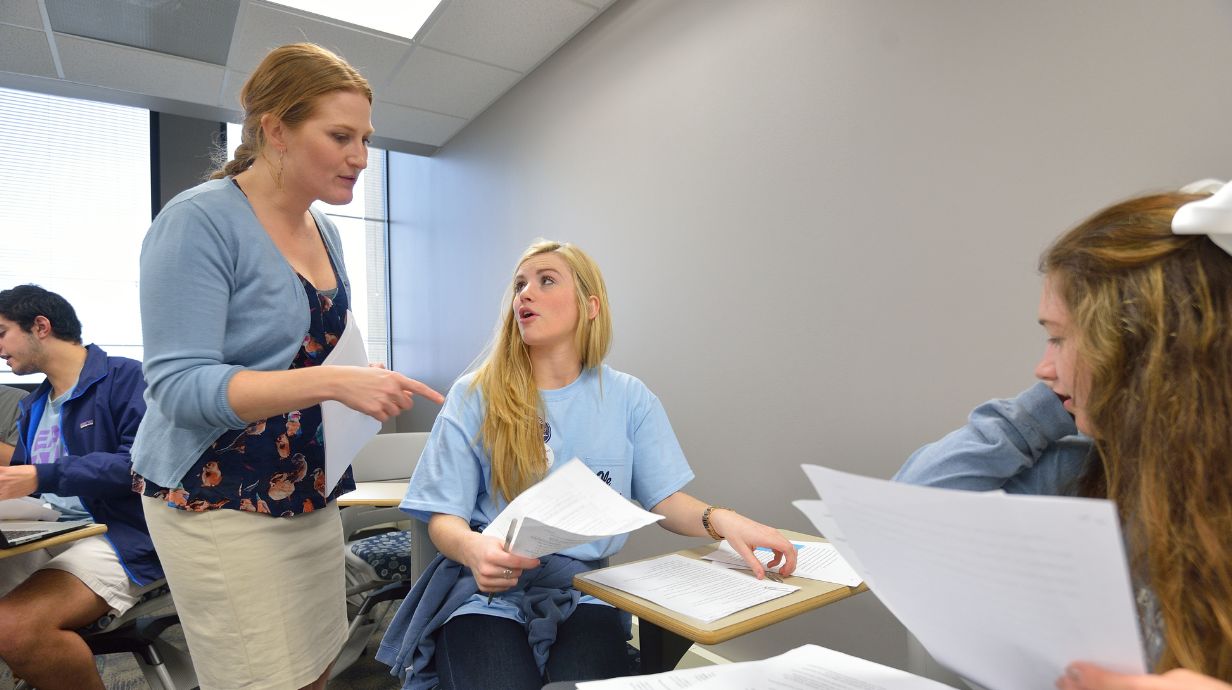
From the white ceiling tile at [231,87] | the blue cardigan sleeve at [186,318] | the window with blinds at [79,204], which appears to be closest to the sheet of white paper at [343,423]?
the blue cardigan sleeve at [186,318]

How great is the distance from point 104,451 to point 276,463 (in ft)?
4.47

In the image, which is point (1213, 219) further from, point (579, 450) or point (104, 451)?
point (104, 451)

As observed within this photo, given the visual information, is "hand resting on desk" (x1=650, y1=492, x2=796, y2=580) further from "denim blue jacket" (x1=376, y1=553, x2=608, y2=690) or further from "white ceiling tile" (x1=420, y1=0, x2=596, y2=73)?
"white ceiling tile" (x1=420, y1=0, x2=596, y2=73)

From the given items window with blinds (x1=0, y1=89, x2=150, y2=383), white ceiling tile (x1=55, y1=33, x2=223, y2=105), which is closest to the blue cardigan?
white ceiling tile (x1=55, y1=33, x2=223, y2=105)

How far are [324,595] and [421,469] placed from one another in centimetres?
28

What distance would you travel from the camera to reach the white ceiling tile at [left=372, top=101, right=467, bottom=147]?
4.21 m

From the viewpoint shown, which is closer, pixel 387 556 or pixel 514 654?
pixel 514 654

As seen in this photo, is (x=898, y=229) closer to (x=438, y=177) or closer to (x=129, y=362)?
→ (x=129, y=362)

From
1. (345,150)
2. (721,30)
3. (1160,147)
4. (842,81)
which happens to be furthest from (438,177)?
(1160,147)

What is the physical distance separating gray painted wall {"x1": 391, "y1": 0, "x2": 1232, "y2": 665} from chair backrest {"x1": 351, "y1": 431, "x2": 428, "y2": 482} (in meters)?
1.11

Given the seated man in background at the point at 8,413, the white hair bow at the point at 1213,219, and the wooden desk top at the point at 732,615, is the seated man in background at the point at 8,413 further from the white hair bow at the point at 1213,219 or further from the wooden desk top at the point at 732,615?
the white hair bow at the point at 1213,219

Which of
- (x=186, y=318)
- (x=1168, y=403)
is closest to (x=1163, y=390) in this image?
(x=1168, y=403)

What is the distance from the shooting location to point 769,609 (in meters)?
1.02

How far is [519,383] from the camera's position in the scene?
4.87ft
